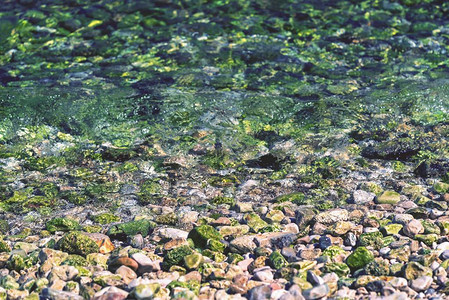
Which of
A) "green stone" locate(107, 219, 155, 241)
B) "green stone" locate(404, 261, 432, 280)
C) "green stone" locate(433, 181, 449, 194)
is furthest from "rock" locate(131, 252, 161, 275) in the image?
"green stone" locate(433, 181, 449, 194)

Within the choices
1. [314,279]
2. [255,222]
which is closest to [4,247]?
[255,222]

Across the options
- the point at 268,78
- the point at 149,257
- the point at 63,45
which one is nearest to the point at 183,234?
the point at 149,257

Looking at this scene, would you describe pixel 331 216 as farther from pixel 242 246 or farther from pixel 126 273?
pixel 126 273

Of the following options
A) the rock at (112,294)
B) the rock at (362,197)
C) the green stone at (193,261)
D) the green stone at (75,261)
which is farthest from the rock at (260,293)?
the rock at (362,197)

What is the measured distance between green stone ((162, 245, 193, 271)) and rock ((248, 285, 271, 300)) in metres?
0.61

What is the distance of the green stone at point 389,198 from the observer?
5.05m

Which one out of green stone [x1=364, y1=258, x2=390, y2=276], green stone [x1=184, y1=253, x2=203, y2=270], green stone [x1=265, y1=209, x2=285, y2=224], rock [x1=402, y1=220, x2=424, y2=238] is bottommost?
green stone [x1=265, y1=209, x2=285, y2=224]

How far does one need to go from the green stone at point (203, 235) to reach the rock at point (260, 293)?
2.59ft

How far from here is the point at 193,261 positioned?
12.8ft

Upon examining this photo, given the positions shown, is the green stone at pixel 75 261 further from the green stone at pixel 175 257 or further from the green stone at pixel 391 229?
the green stone at pixel 391 229

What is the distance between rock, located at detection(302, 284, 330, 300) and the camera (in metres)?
3.50

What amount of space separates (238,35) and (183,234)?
5.56 meters

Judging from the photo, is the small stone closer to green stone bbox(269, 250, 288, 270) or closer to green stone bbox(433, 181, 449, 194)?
green stone bbox(269, 250, 288, 270)

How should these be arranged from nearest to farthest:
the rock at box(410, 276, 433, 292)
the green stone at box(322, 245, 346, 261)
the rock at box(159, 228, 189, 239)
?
the rock at box(410, 276, 433, 292) < the green stone at box(322, 245, 346, 261) < the rock at box(159, 228, 189, 239)
